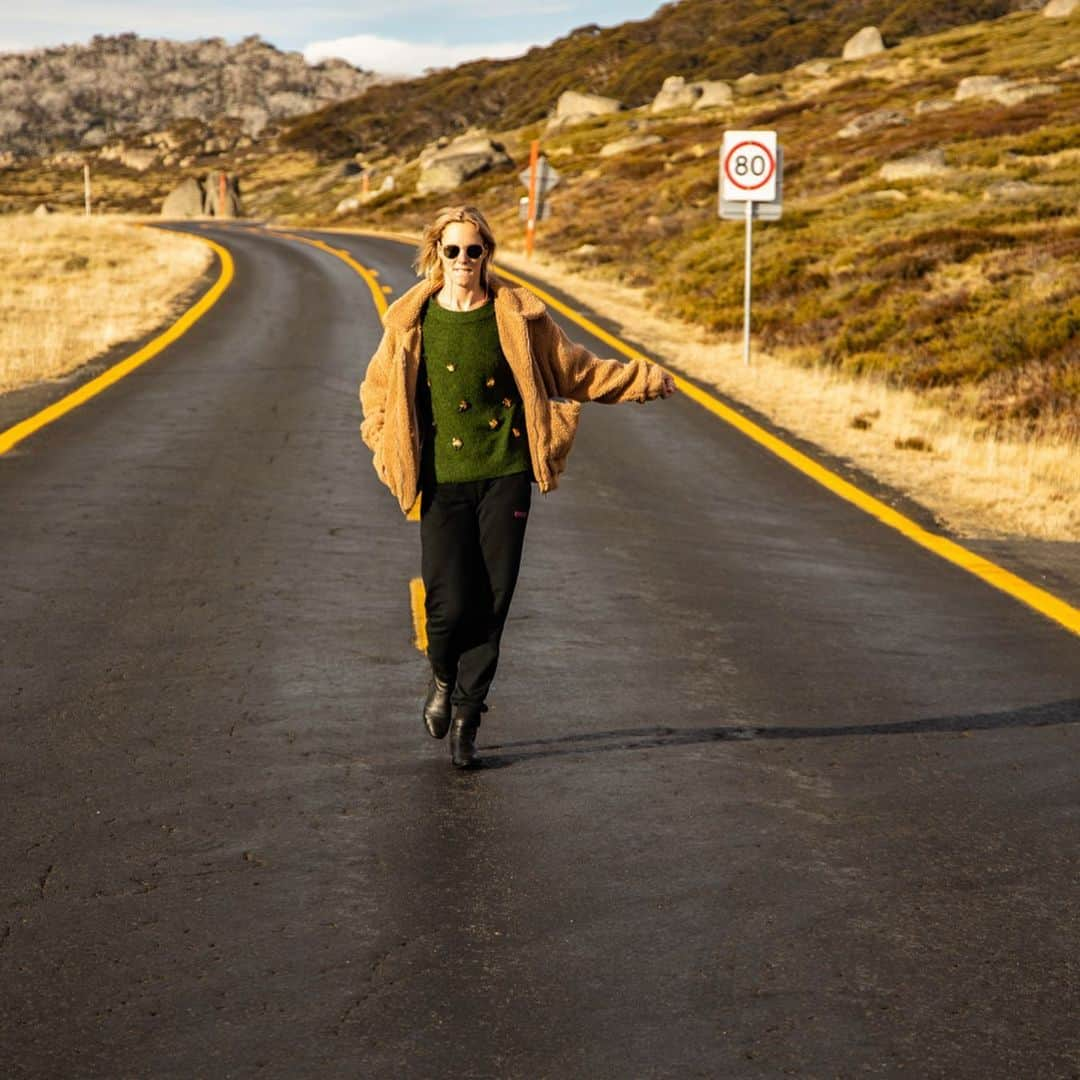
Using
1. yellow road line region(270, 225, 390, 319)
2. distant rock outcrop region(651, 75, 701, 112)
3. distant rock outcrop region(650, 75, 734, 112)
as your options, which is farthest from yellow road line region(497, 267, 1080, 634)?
distant rock outcrop region(651, 75, 701, 112)

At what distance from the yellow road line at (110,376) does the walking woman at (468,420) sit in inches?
309

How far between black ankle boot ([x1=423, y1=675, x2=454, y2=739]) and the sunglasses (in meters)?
1.51

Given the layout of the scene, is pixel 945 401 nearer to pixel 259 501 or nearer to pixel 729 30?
pixel 259 501

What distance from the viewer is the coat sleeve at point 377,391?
5137mm

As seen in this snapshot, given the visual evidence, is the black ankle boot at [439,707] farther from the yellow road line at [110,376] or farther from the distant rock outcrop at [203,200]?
the distant rock outcrop at [203,200]

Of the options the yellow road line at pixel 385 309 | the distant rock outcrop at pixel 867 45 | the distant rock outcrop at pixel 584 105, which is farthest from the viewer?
the distant rock outcrop at pixel 867 45

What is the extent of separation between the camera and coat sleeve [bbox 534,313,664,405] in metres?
5.34

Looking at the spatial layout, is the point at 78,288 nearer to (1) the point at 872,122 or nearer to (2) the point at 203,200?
(1) the point at 872,122

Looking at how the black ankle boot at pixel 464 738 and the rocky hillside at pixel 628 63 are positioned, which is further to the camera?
the rocky hillside at pixel 628 63

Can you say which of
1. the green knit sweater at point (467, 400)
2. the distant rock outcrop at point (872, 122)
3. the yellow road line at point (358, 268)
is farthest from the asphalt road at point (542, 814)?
the distant rock outcrop at point (872, 122)

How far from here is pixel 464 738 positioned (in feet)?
17.5

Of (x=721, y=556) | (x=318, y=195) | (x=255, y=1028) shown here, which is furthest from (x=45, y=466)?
(x=318, y=195)

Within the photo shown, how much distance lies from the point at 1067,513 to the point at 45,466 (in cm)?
744

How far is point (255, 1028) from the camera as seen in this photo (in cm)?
347
